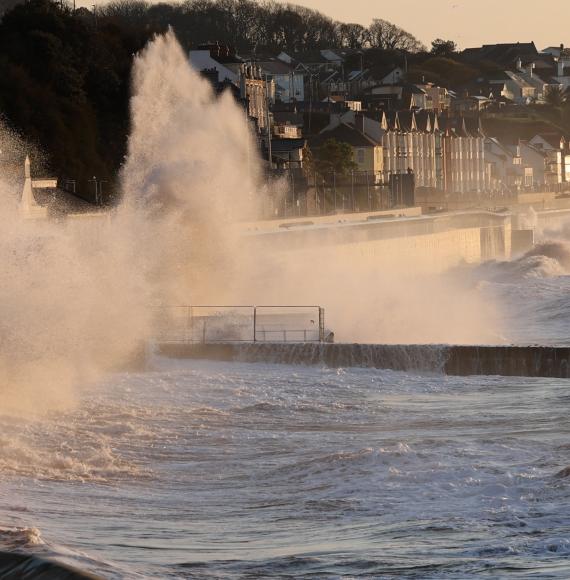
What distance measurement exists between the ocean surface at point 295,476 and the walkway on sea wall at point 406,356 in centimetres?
34

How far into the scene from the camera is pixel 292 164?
71.7 meters

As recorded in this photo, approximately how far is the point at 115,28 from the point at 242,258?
32.0m

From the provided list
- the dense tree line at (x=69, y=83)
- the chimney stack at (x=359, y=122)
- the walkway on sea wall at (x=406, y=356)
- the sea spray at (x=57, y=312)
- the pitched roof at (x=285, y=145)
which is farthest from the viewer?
the chimney stack at (x=359, y=122)

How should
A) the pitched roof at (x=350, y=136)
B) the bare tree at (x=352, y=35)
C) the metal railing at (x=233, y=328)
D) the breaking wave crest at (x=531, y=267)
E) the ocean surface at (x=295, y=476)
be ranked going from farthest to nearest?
the bare tree at (x=352, y=35) < the pitched roof at (x=350, y=136) < the breaking wave crest at (x=531, y=267) < the metal railing at (x=233, y=328) < the ocean surface at (x=295, y=476)

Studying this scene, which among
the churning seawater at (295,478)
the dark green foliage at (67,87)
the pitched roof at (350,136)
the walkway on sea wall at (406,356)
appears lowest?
the churning seawater at (295,478)

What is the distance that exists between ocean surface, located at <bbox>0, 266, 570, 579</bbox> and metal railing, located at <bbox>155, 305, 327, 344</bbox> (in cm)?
154

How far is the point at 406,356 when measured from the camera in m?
22.7

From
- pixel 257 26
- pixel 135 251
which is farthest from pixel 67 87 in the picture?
pixel 257 26

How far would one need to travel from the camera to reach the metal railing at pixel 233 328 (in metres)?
24.1

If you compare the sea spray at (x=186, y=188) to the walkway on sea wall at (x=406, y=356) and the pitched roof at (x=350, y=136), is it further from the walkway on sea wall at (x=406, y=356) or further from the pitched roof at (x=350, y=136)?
the pitched roof at (x=350, y=136)

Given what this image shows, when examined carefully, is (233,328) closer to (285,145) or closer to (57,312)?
(57,312)

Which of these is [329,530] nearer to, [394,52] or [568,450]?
[568,450]

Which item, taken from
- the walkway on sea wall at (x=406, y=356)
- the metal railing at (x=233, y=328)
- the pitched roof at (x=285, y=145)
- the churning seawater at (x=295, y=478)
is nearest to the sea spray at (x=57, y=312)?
the metal railing at (x=233, y=328)

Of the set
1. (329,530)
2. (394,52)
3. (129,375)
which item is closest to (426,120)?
(394,52)
